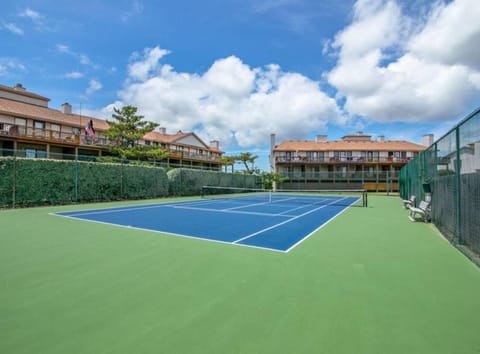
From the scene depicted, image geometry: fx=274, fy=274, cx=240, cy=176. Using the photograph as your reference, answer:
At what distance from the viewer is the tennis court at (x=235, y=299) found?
211cm

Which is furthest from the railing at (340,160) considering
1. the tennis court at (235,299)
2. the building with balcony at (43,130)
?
the tennis court at (235,299)

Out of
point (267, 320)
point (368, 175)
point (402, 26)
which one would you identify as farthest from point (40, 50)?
point (368, 175)

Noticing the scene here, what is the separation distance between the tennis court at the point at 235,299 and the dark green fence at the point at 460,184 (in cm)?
57

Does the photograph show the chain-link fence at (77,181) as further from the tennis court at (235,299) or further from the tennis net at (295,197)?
the tennis court at (235,299)

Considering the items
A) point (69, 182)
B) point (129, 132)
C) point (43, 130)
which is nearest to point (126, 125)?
point (129, 132)

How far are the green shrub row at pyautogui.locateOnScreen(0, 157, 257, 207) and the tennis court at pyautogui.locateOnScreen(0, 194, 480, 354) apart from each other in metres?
9.44

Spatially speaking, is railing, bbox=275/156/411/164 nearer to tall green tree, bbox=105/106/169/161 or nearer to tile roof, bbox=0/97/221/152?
tile roof, bbox=0/97/221/152

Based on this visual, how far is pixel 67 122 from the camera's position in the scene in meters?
29.5

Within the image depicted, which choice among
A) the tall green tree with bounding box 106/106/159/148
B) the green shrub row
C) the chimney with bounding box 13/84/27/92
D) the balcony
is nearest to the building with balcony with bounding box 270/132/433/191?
the tall green tree with bounding box 106/106/159/148

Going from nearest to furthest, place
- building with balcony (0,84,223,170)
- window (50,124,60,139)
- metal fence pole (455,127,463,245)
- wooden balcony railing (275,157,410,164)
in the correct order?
metal fence pole (455,127,463,245) → building with balcony (0,84,223,170) → window (50,124,60,139) → wooden balcony railing (275,157,410,164)

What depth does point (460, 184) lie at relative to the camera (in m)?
5.11

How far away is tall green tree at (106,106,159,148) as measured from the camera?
2708cm

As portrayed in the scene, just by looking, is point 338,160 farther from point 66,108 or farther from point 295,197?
point 66,108

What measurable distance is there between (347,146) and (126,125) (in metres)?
37.2
